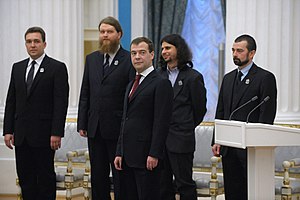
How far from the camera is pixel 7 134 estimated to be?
6.66 m

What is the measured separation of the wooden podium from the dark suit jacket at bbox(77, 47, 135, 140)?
0.99 metres

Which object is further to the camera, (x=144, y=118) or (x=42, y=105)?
(x=42, y=105)

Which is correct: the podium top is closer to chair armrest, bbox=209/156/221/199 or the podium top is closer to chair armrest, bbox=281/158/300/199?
chair armrest, bbox=281/158/300/199

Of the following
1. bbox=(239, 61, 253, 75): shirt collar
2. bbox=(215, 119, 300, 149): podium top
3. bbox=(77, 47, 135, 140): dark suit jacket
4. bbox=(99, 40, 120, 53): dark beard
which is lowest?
bbox=(215, 119, 300, 149): podium top

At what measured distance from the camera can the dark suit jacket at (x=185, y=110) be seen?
624cm

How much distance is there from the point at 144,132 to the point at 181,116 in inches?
33.7

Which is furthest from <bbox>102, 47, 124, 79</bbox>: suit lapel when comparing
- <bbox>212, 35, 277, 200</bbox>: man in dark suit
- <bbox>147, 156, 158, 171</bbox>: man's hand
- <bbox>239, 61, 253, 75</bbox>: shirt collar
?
<bbox>147, 156, 158, 171</bbox>: man's hand

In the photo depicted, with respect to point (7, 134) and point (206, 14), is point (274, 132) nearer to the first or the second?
point (7, 134)

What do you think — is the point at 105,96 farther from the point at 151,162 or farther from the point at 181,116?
the point at 151,162

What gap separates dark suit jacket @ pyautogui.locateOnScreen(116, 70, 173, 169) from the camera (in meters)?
5.46

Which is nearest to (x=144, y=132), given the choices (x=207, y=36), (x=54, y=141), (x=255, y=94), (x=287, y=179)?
(x=255, y=94)

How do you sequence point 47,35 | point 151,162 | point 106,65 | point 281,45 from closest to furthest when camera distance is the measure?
1. point 151,162
2. point 106,65
3. point 281,45
4. point 47,35

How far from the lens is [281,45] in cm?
762

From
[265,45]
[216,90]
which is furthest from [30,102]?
[216,90]
